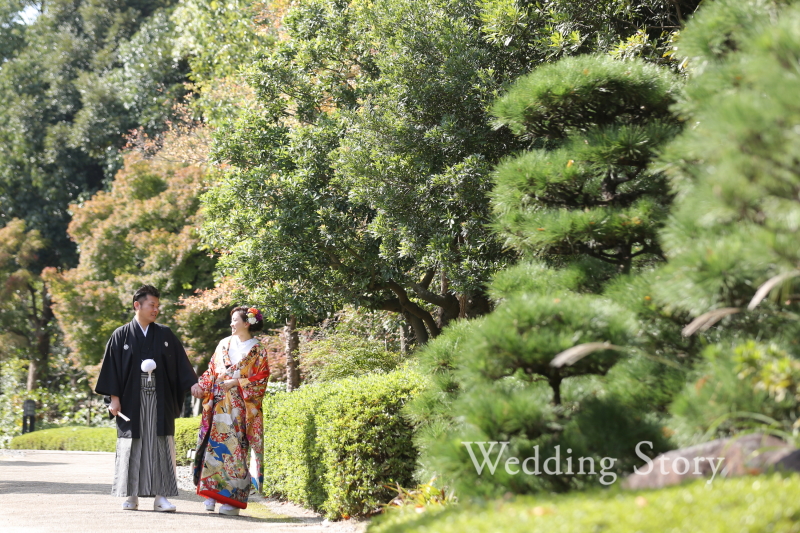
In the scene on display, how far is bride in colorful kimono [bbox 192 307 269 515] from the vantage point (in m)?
6.46

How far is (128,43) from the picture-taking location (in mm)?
25625

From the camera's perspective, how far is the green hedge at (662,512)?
2.19 meters

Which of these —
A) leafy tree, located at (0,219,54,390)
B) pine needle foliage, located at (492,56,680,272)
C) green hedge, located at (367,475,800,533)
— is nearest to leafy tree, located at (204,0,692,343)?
pine needle foliage, located at (492,56,680,272)

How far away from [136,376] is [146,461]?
0.73 m

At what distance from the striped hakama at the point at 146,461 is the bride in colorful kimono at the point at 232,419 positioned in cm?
25

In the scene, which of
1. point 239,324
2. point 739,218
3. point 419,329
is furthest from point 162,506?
point 739,218

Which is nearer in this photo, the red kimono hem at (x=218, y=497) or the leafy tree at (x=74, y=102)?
the red kimono hem at (x=218, y=497)

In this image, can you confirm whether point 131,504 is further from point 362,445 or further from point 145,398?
point 362,445

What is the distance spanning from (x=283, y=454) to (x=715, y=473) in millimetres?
5228

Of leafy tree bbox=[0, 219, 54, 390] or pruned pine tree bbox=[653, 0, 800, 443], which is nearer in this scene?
pruned pine tree bbox=[653, 0, 800, 443]

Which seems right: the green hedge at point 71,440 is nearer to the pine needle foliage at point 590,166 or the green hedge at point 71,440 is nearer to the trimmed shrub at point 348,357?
the trimmed shrub at point 348,357

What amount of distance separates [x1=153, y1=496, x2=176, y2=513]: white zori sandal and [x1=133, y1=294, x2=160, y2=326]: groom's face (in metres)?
1.53

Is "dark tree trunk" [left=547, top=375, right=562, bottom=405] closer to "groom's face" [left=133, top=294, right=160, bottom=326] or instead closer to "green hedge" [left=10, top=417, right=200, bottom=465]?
"groom's face" [left=133, top=294, right=160, bottom=326]

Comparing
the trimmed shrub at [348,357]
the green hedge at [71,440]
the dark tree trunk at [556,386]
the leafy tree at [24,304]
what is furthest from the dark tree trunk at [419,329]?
the leafy tree at [24,304]
